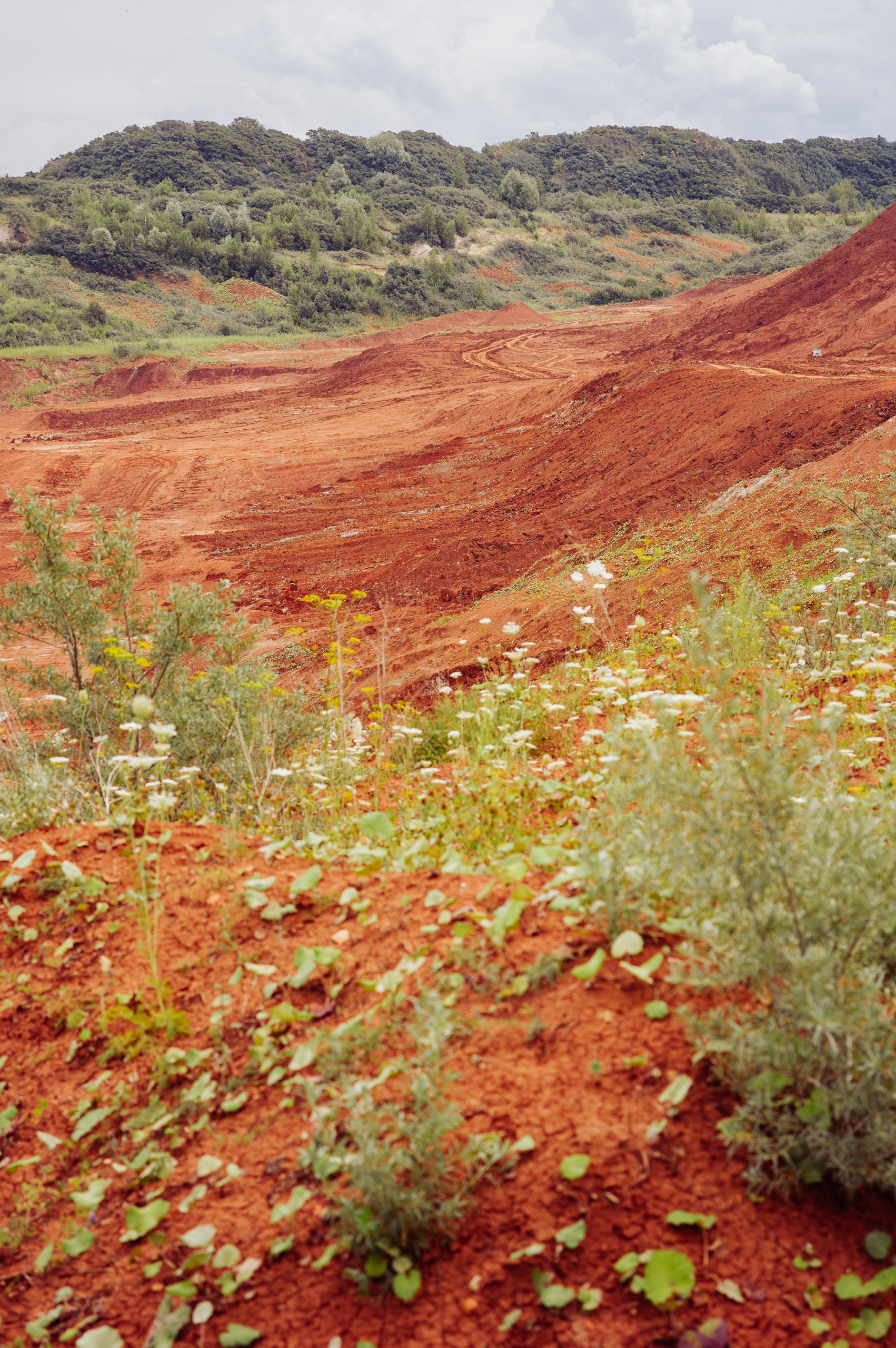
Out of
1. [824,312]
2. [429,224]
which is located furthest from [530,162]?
[824,312]

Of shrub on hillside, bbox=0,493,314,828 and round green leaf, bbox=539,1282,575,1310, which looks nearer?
round green leaf, bbox=539,1282,575,1310

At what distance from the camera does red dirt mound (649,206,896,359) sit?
2248 centimetres

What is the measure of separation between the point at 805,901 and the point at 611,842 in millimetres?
780

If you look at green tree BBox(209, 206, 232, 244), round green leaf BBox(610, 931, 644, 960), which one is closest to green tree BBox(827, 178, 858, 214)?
green tree BBox(209, 206, 232, 244)

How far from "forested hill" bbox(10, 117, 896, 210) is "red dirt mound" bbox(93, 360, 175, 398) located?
34.6 metres

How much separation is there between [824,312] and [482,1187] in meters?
27.6

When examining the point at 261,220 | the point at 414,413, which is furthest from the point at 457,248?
the point at 414,413

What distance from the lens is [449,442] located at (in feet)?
71.0

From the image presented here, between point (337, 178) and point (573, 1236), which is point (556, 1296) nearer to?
point (573, 1236)

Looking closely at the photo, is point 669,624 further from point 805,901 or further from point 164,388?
point 164,388

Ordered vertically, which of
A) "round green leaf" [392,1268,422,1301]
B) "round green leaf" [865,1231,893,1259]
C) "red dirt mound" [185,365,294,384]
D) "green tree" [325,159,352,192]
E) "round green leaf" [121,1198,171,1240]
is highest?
"green tree" [325,159,352,192]

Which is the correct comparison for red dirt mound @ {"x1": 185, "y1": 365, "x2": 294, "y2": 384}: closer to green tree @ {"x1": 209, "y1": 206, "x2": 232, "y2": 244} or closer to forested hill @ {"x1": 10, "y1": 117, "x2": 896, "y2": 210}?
green tree @ {"x1": 209, "y1": 206, "x2": 232, "y2": 244}

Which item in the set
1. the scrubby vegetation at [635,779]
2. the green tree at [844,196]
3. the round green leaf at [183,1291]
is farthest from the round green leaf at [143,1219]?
the green tree at [844,196]

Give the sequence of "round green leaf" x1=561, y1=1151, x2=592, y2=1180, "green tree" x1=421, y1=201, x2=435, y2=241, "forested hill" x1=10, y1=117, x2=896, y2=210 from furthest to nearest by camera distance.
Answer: "forested hill" x1=10, y1=117, x2=896, y2=210, "green tree" x1=421, y1=201, x2=435, y2=241, "round green leaf" x1=561, y1=1151, x2=592, y2=1180
